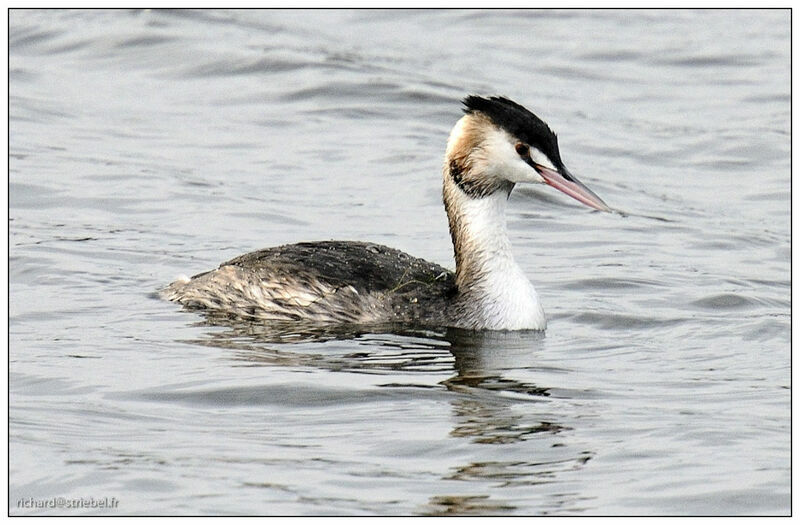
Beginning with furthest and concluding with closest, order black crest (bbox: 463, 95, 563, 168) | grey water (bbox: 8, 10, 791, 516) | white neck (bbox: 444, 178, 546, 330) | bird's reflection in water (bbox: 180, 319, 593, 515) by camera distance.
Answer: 1. white neck (bbox: 444, 178, 546, 330)
2. black crest (bbox: 463, 95, 563, 168)
3. grey water (bbox: 8, 10, 791, 516)
4. bird's reflection in water (bbox: 180, 319, 593, 515)

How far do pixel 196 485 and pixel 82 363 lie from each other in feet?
7.57

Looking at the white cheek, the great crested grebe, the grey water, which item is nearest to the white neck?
the great crested grebe

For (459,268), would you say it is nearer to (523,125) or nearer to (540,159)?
(540,159)

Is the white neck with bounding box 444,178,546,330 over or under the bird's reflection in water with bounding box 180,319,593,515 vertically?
over

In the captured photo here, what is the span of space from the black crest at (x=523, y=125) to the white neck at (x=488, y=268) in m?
0.50

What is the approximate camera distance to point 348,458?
782 cm

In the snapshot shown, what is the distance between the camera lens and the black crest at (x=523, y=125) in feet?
33.9

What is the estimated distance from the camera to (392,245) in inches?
512

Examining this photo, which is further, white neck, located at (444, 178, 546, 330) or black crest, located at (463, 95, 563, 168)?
white neck, located at (444, 178, 546, 330)

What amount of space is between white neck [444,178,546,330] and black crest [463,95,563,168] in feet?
1.64

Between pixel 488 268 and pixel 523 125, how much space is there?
3.16 feet

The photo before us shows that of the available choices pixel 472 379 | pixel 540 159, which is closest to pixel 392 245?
pixel 540 159

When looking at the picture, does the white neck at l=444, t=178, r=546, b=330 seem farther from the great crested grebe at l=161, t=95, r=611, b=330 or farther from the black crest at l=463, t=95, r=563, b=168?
the black crest at l=463, t=95, r=563, b=168

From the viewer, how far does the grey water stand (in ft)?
25.3
